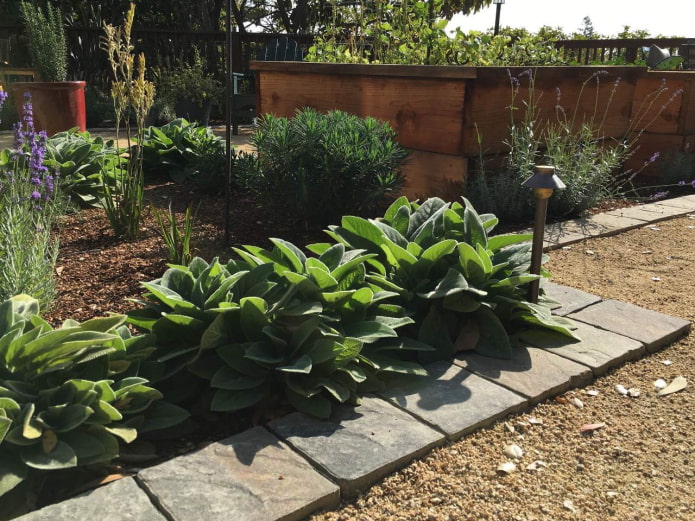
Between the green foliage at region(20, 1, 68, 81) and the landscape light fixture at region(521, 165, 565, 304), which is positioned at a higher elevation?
the green foliage at region(20, 1, 68, 81)

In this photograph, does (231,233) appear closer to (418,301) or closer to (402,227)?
(402,227)

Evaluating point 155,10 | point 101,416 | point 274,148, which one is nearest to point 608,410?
point 101,416

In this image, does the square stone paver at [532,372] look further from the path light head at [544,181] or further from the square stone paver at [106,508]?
the square stone paver at [106,508]

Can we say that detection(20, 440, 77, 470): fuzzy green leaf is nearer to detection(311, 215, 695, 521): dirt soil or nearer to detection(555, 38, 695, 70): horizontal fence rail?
detection(311, 215, 695, 521): dirt soil

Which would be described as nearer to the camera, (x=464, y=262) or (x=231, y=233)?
(x=464, y=262)

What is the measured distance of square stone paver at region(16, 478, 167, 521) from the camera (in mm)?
1459

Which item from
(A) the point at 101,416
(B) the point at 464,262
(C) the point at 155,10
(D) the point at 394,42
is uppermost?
(C) the point at 155,10

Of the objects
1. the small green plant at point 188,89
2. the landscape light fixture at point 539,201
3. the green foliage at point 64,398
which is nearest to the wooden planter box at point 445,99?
the landscape light fixture at point 539,201

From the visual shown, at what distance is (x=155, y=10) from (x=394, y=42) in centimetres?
1019

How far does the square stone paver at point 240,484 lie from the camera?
1.51m

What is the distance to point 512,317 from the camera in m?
2.55

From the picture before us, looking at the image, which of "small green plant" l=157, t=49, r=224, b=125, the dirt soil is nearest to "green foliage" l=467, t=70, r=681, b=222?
the dirt soil

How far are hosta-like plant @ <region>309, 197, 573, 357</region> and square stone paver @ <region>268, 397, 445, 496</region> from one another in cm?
44

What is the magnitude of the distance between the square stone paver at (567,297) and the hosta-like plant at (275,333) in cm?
84
